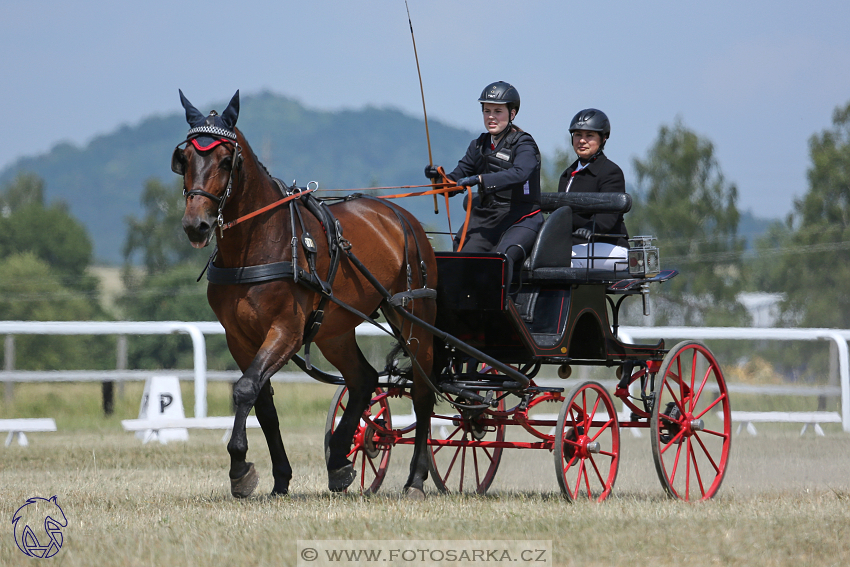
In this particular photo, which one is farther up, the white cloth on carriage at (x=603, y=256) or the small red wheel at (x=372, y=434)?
the white cloth on carriage at (x=603, y=256)

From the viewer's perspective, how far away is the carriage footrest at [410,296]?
6.50m

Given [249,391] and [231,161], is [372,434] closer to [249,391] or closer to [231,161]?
[249,391]

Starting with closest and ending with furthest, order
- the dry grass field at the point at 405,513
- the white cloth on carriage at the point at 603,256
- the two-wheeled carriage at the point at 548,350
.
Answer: the dry grass field at the point at 405,513 → the two-wheeled carriage at the point at 548,350 → the white cloth on carriage at the point at 603,256

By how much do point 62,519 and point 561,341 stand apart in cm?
319

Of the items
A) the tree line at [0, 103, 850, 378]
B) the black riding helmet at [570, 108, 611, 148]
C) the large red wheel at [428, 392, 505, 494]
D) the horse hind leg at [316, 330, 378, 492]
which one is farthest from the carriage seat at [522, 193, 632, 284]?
the tree line at [0, 103, 850, 378]

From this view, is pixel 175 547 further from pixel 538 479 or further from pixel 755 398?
pixel 755 398

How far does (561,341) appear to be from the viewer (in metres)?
6.86


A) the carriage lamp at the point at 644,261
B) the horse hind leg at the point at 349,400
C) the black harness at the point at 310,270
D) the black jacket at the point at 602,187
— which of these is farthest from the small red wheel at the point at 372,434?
the carriage lamp at the point at 644,261

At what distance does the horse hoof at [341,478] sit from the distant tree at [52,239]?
2540 inches

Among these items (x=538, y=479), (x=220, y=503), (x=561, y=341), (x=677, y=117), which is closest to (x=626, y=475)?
(x=538, y=479)

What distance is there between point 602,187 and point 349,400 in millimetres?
2421

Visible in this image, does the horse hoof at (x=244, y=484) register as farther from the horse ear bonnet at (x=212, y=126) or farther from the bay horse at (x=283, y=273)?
the horse ear bonnet at (x=212, y=126)

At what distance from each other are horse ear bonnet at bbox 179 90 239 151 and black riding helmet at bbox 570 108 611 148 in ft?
9.44

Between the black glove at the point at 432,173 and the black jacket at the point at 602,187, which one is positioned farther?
the black jacket at the point at 602,187
